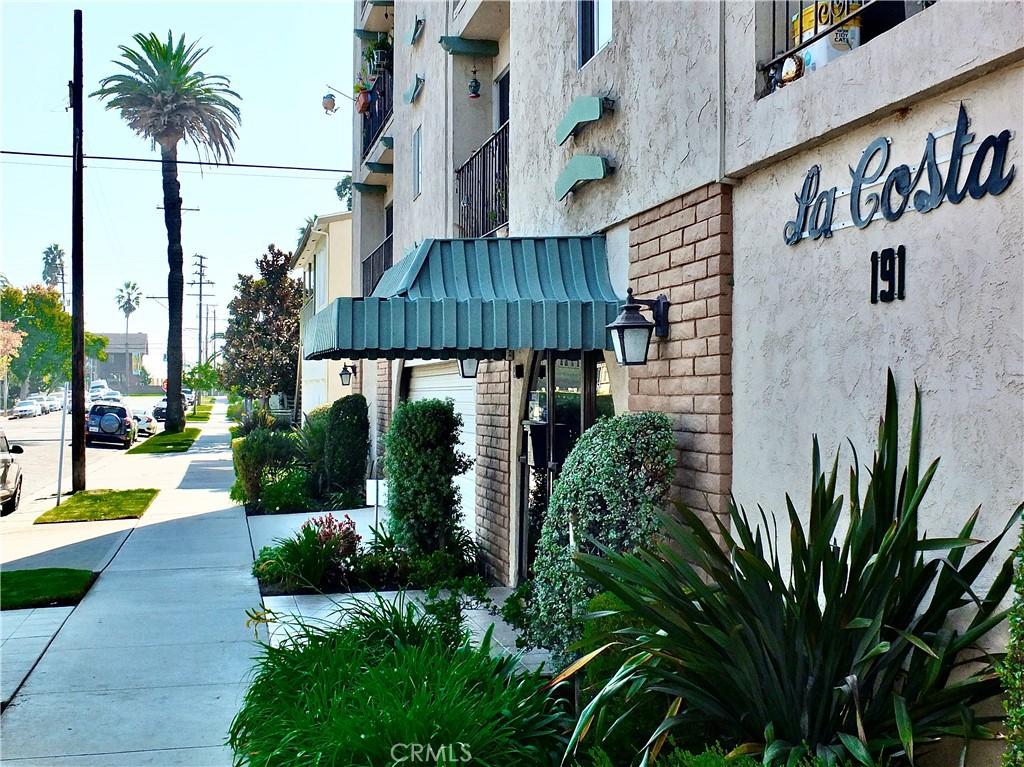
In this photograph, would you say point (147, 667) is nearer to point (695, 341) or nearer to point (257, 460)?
point (695, 341)

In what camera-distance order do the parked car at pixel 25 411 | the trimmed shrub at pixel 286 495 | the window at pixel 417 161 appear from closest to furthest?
the window at pixel 417 161 < the trimmed shrub at pixel 286 495 < the parked car at pixel 25 411

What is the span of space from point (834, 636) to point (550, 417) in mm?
4959

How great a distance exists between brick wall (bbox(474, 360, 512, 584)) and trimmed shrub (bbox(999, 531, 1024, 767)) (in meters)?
6.69

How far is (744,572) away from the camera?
3.81 meters

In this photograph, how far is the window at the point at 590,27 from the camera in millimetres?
7410

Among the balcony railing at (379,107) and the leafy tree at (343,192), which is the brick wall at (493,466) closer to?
the balcony railing at (379,107)

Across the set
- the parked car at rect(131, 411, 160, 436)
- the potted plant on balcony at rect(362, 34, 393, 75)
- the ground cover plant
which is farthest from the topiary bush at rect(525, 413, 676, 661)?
the parked car at rect(131, 411, 160, 436)

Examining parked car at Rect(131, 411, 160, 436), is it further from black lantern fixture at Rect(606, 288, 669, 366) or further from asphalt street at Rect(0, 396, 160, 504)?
black lantern fixture at Rect(606, 288, 669, 366)

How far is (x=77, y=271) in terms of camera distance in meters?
19.3

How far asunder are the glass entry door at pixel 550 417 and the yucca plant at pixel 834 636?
347 centimetres

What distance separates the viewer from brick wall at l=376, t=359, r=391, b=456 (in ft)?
53.3

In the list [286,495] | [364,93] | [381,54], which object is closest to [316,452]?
[286,495]

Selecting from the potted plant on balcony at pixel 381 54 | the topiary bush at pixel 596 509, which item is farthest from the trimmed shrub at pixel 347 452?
the topiary bush at pixel 596 509

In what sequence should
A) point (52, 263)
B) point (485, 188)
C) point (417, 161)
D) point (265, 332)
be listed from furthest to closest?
point (52, 263) < point (265, 332) < point (417, 161) < point (485, 188)
